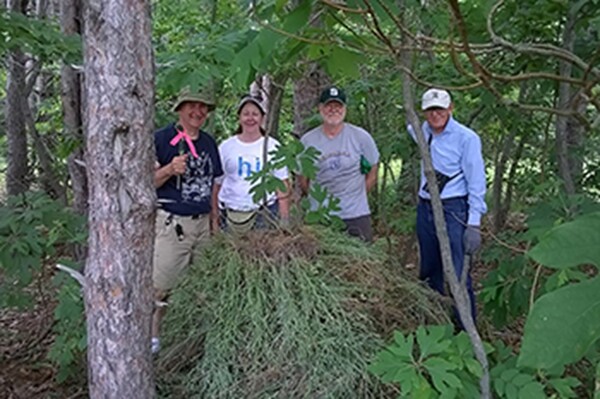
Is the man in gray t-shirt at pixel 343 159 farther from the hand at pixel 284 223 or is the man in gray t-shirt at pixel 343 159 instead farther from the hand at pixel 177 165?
the hand at pixel 177 165

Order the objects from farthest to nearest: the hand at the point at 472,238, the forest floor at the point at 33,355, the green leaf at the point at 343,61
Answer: the forest floor at the point at 33,355
the hand at the point at 472,238
the green leaf at the point at 343,61

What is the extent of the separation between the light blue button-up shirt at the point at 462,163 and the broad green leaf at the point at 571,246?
8.53 ft

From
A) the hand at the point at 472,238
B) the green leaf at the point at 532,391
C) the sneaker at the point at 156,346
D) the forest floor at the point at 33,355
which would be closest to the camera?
the green leaf at the point at 532,391

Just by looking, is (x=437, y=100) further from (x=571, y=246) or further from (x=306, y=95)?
(x=571, y=246)

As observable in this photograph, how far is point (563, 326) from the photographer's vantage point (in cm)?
89

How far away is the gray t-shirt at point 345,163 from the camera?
13.4 ft

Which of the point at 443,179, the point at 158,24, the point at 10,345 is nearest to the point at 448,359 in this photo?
the point at 443,179

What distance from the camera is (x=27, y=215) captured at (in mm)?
3453

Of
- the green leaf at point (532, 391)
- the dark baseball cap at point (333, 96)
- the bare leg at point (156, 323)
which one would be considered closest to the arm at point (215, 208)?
the bare leg at point (156, 323)

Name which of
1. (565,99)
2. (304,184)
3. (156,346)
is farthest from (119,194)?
(565,99)

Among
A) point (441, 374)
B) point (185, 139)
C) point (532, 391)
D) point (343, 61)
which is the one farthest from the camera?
point (185, 139)

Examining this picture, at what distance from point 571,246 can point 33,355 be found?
4174mm

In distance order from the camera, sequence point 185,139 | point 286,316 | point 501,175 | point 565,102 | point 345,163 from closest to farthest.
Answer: point 286,316, point 565,102, point 185,139, point 345,163, point 501,175

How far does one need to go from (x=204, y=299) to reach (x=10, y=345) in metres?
2.29
